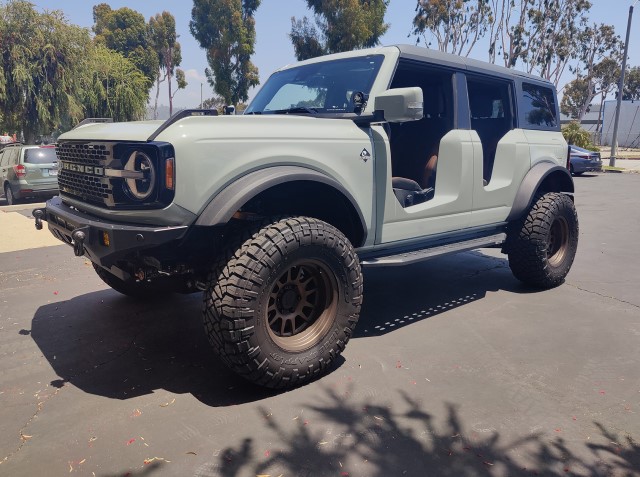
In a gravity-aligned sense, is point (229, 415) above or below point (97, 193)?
below

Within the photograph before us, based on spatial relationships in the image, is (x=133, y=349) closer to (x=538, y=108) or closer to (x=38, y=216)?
(x=38, y=216)

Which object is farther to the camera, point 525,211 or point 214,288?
point 525,211

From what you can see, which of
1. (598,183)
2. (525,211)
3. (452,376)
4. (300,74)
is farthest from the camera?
(598,183)

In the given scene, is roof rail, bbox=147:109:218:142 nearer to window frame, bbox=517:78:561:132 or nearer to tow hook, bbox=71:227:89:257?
tow hook, bbox=71:227:89:257

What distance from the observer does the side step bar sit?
3.62m

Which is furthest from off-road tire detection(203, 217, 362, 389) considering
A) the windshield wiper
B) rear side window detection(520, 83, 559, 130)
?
rear side window detection(520, 83, 559, 130)

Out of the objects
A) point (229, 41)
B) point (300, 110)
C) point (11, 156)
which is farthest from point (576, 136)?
point (300, 110)

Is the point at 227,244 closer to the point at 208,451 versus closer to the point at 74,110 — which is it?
the point at 208,451

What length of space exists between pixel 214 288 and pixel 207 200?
1.60 ft

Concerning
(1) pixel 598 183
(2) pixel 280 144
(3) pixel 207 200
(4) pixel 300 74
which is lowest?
(1) pixel 598 183

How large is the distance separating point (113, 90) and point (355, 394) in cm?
2595

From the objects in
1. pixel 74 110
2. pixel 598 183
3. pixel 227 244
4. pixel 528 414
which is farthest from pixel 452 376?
pixel 74 110

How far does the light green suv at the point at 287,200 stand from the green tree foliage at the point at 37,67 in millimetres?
17920

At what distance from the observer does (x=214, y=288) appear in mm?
2797
